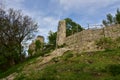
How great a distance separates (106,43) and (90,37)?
13.0ft

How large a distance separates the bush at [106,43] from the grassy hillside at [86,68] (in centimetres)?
198

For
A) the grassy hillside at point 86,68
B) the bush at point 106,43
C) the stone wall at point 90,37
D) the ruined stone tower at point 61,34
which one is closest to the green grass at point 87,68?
the grassy hillside at point 86,68

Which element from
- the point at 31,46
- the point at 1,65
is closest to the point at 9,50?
the point at 1,65

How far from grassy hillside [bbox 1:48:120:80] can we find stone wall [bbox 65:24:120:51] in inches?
142

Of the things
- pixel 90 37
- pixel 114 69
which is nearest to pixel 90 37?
pixel 90 37

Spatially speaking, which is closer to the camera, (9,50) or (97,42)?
(97,42)

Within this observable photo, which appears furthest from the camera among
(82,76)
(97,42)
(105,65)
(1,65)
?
(1,65)

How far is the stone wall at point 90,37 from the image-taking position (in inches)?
1195

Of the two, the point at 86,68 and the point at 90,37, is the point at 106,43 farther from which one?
the point at 86,68

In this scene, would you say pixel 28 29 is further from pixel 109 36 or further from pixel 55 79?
pixel 55 79

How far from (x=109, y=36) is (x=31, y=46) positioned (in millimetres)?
18363

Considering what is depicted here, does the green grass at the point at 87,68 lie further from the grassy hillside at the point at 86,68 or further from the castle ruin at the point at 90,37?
the castle ruin at the point at 90,37

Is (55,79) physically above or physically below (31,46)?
below

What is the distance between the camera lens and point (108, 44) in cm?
2881
